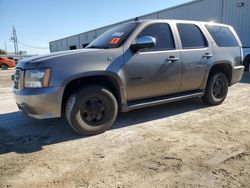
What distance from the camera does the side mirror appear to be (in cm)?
404

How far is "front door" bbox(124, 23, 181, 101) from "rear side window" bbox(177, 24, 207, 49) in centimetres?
31

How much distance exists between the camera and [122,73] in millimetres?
3982

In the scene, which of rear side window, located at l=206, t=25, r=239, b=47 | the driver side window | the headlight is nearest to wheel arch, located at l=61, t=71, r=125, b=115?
the headlight

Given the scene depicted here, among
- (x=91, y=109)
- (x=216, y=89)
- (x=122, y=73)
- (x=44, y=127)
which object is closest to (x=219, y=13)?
(x=216, y=89)

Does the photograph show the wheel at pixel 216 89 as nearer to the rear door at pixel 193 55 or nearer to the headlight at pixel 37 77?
the rear door at pixel 193 55

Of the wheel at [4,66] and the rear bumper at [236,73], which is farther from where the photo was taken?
the wheel at [4,66]

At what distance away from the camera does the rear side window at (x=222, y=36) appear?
5437 millimetres

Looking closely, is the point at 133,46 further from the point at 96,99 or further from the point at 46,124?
the point at 46,124

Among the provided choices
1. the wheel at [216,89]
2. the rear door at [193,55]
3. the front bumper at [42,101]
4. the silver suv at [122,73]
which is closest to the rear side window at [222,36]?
the silver suv at [122,73]

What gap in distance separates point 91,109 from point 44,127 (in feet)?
3.64

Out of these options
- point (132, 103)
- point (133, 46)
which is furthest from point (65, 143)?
point (133, 46)

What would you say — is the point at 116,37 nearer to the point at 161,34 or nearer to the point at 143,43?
the point at 143,43

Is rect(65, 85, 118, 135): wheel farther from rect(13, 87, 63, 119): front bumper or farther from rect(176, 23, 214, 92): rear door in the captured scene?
rect(176, 23, 214, 92): rear door

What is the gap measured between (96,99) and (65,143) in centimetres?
83
